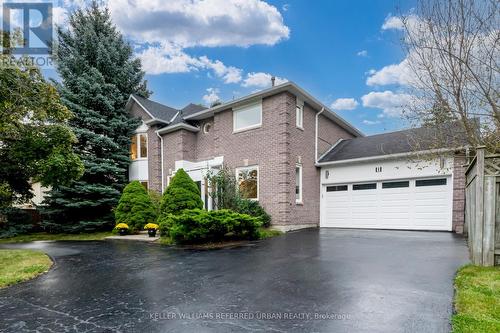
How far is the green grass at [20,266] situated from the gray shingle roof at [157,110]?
10361mm

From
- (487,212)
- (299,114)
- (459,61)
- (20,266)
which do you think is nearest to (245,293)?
(487,212)

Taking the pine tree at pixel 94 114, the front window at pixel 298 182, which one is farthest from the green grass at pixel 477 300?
the pine tree at pixel 94 114

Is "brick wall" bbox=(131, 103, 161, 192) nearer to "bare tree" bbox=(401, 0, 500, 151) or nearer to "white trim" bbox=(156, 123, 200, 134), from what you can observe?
"white trim" bbox=(156, 123, 200, 134)

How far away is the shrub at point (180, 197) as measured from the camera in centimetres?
1109

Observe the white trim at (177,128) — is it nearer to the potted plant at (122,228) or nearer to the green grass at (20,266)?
the potted plant at (122,228)

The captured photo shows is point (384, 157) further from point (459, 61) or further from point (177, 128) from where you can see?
point (177, 128)

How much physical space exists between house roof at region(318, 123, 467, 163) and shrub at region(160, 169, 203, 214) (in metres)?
6.42

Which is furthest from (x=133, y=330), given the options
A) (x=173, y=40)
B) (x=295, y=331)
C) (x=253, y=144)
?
(x=173, y=40)

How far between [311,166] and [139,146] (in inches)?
415

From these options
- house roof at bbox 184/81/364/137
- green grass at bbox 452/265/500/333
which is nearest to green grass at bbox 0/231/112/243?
house roof at bbox 184/81/364/137

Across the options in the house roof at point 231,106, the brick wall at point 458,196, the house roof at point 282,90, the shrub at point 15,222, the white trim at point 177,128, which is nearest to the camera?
the brick wall at point 458,196

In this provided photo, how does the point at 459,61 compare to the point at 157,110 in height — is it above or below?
below

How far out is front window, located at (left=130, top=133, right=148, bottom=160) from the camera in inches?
672

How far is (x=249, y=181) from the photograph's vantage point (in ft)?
42.5
